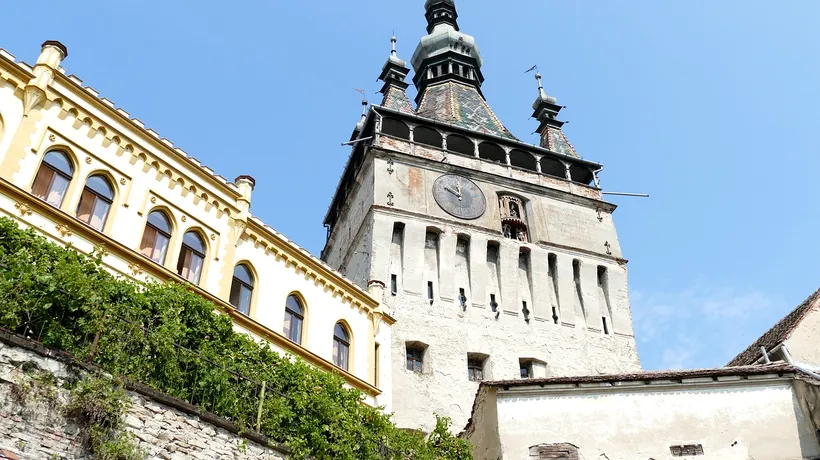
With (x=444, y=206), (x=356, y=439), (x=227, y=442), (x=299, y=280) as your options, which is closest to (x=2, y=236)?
(x=227, y=442)

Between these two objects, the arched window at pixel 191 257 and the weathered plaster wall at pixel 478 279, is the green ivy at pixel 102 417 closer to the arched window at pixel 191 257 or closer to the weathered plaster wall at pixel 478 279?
the arched window at pixel 191 257

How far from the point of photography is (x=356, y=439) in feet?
46.4

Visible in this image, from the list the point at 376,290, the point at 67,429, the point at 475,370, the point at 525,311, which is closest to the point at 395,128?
the point at 525,311

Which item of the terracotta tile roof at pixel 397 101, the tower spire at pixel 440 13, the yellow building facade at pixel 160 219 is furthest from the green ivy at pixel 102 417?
the tower spire at pixel 440 13

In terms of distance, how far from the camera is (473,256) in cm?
3016

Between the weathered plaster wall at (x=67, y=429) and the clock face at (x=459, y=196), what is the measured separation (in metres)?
19.8

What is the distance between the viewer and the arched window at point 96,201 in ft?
51.7

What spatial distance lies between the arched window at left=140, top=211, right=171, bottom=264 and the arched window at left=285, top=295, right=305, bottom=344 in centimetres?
360

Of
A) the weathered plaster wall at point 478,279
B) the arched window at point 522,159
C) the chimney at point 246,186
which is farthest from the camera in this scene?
the arched window at point 522,159

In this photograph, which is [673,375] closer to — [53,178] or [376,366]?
[376,366]

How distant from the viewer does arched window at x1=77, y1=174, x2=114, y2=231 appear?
15758mm

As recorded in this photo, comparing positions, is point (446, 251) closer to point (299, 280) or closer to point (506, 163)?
point (506, 163)

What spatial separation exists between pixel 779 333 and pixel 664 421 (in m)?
5.75

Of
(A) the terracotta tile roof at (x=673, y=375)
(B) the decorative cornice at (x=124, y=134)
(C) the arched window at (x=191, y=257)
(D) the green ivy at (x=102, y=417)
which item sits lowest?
(D) the green ivy at (x=102, y=417)
